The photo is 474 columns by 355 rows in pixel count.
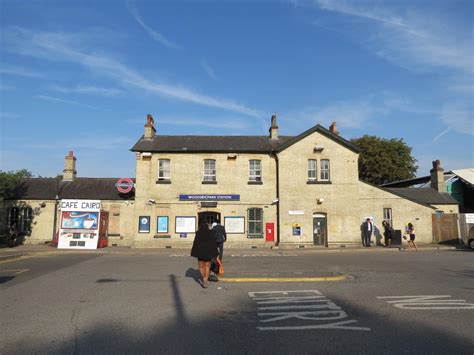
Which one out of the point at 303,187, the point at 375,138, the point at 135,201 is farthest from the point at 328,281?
the point at 375,138

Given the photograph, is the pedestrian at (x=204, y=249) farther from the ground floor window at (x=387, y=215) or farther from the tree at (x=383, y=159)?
the tree at (x=383, y=159)

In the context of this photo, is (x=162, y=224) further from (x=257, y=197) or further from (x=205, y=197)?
(x=257, y=197)

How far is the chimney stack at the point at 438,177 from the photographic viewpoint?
3359cm

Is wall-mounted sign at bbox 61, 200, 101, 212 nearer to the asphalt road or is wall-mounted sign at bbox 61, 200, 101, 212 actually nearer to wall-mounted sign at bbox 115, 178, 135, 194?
wall-mounted sign at bbox 115, 178, 135, 194

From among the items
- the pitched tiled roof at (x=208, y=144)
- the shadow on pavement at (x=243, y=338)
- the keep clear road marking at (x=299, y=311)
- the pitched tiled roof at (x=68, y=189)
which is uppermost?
the pitched tiled roof at (x=208, y=144)

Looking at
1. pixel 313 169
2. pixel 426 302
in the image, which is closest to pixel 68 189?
pixel 313 169

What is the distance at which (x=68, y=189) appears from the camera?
95.5ft

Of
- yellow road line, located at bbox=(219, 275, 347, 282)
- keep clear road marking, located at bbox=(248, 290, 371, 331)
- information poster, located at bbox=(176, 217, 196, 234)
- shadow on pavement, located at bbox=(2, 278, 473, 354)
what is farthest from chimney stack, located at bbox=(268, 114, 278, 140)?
shadow on pavement, located at bbox=(2, 278, 473, 354)

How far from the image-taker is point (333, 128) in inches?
1186

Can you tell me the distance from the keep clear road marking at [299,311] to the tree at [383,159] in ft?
128

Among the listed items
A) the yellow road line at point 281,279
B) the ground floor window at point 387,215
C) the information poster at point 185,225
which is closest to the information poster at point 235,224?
the information poster at point 185,225

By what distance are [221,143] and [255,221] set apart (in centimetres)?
619

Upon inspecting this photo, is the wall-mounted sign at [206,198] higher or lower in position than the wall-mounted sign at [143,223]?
higher

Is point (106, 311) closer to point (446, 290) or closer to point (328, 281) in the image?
point (328, 281)
